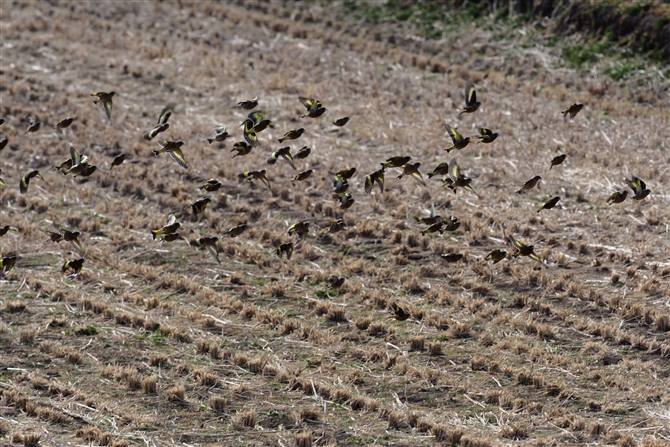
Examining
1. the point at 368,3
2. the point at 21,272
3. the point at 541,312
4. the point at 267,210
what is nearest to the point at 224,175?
the point at 267,210

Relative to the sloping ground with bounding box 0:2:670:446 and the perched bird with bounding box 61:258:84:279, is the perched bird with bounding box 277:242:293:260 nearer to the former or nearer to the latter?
the sloping ground with bounding box 0:2:670:446

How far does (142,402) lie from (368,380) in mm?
2237

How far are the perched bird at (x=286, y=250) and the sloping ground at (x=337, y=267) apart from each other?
0.10 meters

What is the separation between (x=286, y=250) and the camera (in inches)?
469

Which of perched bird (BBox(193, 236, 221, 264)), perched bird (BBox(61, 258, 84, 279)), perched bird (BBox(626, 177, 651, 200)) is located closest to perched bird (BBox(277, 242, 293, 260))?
perched bird (BBox(193, 236, 221, 264))

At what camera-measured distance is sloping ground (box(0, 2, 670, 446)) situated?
9023mm

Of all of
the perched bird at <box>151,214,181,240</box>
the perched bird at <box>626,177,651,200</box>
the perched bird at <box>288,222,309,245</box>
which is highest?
the perched bird at <box>626,177,651,200</box>

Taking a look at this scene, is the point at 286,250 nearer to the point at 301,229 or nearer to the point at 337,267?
the point at 301,229

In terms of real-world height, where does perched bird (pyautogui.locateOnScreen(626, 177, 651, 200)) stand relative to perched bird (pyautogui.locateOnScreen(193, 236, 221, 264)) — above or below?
above

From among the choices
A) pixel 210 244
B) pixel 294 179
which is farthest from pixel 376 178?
pixel 210 244

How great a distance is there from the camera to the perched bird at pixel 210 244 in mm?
11812

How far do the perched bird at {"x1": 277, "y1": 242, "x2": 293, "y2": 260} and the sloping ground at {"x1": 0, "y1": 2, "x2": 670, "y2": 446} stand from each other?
103mm

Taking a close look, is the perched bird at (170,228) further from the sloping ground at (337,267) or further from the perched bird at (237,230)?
the perched bird at (237,230)

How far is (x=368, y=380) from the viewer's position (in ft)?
31.3
